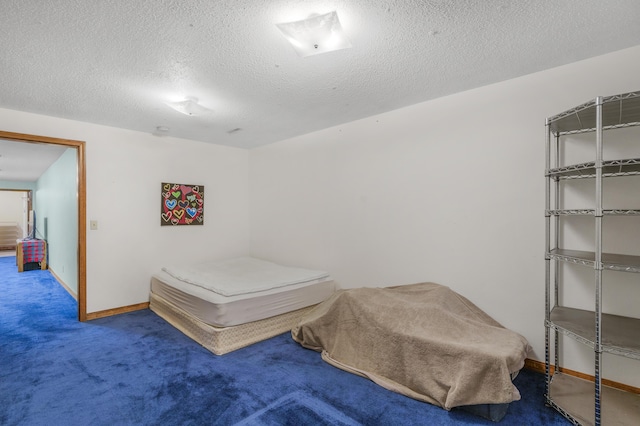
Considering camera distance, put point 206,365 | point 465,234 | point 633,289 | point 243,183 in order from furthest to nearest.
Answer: point 243,183, point 465,234, point 206,365, point 633,289

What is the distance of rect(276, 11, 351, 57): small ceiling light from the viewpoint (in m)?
1.55

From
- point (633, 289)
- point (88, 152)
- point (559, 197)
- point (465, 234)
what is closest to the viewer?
point (633, 289)

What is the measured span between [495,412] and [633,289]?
118cm

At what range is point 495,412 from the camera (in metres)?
1.70

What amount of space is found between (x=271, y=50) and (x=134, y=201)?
112 inches

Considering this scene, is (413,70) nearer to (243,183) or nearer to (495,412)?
(495,412)

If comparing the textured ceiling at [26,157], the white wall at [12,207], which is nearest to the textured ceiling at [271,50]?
the textured ceiling at [26,157]

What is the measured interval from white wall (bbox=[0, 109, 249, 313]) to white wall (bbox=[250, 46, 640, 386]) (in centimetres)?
152

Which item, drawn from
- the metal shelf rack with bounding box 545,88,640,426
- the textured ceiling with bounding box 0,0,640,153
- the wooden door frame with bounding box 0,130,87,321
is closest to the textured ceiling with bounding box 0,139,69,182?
the wooden door frame with bounding box 0,130,87,321

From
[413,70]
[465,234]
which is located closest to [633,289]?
[465,234]

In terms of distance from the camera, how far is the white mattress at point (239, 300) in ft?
8.54

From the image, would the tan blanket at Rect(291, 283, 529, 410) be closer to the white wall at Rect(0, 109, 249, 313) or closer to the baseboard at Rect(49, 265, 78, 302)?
the white wall at Rect(0, 109, 249, 313)

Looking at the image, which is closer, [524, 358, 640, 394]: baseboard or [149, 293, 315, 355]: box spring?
[524, 358, 640, 394]: baseboard

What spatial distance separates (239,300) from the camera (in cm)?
265
